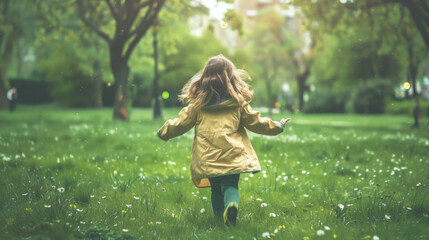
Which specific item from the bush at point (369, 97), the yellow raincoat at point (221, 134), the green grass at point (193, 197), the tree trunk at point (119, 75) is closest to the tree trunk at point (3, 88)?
the tree trunk at point (119, 75)

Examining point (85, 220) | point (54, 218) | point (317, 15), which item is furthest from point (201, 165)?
point (317, 15)

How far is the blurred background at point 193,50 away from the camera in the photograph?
13555 millimetres

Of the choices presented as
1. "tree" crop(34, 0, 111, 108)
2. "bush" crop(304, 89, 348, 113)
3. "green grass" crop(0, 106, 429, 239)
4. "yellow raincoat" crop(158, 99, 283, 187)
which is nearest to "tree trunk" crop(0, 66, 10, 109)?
"tree" crop(34, 0, 111, 108)

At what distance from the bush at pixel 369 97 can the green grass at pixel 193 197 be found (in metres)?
29.5

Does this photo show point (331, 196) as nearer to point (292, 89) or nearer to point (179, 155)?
point (179, 155)

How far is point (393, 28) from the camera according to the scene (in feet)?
47.3

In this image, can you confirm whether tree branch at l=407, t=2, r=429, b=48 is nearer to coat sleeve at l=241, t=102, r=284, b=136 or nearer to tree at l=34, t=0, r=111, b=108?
tree at l=34, t=0, r=111, b=108

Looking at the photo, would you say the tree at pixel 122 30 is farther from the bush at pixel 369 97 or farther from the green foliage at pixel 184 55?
the bush at pixel 369 97

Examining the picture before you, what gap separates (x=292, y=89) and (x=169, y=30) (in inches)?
1481

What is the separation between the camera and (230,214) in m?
3.42

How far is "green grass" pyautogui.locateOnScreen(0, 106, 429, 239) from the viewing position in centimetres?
339

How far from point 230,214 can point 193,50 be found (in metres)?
41.5

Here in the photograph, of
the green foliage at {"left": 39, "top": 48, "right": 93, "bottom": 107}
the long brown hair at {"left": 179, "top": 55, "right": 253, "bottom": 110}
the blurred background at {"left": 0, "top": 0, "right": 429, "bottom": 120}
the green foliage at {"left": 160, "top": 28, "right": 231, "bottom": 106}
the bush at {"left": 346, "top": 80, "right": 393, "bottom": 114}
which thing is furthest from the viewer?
the green foliage at {"left": 160, "top": 28, "right": 231, "bottom": 106}

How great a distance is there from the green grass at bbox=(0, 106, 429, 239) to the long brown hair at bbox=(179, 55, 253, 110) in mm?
1258
